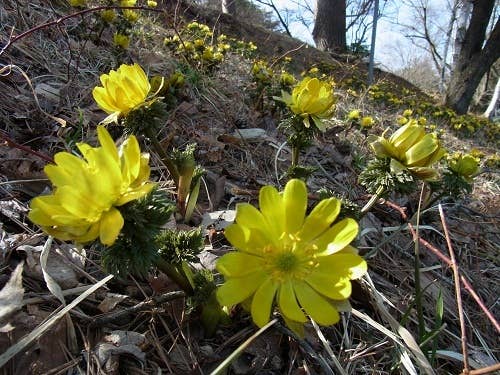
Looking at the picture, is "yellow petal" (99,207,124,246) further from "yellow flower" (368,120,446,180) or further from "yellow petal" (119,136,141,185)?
"yellow flower" (368,120,446,180)

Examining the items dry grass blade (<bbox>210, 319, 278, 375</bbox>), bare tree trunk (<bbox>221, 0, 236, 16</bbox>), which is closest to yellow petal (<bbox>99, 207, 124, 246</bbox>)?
dry grass blade (<bbox>210, 319, 278, 375</bbox>)

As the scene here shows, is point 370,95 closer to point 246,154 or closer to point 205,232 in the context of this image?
point 246,154

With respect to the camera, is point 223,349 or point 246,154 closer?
point 223,349

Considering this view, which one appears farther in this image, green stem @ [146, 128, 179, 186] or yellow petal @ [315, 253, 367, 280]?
green stem @ [146, 128, 179, 186]

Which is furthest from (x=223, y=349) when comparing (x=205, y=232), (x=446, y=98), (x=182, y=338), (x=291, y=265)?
(x=446, y=98)

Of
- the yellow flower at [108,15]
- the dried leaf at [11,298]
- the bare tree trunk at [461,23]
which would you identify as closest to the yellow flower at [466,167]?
the dried leaf at [11,298]

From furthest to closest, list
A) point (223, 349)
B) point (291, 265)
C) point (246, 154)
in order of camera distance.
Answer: point (246, 154) < point (223, 349) < point (291, 265)

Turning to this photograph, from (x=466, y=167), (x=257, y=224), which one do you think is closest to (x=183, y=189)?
(x=257, y=224)
